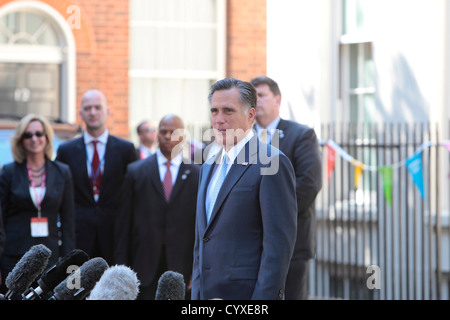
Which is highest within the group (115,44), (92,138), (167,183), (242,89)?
(115,44)

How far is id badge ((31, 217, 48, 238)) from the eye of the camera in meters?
7.55

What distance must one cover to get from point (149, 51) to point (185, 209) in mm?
8996

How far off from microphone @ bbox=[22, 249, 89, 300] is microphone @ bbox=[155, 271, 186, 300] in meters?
0.48

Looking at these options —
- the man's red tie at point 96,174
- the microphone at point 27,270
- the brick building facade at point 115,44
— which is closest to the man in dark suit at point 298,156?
the man's red tie at point 96,174

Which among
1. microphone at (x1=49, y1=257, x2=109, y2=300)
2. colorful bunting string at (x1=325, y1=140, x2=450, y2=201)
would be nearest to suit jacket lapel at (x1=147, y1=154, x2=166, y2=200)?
colorful bunting string at (x1=325, y1=140, x2=450, y2=201)

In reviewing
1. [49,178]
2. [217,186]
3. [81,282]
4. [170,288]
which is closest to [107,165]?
[49,178]

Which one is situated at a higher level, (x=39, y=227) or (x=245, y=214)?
(x=245, y=214)

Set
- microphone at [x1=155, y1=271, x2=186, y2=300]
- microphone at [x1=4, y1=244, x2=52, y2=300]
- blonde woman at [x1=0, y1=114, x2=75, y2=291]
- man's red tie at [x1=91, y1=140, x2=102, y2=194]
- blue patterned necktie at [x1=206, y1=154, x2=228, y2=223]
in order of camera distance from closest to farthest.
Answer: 1. microphone at [x1=155, y1=271, x2=186, y2=300]
2. microphone at [x1=4, y1=244, x2=52, y2=300]
3. blue patterned necktie at [x1=206, y1=154, x2=228, y2=223]
4. blonde woman at [x1=0, y1=114, x2=75, y2=291]
5. man's red tie at [x1=91, y1=140, x2=102, y2=194]

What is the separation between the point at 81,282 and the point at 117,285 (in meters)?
0.31

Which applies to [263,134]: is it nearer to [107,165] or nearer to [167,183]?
[167,183]

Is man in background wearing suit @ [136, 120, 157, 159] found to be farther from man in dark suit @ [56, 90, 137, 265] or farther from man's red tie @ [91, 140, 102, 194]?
man's red tie @ [91, 140, 102, 194]

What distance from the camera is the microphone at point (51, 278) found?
3.14 meters

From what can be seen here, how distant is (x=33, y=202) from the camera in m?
7.67
